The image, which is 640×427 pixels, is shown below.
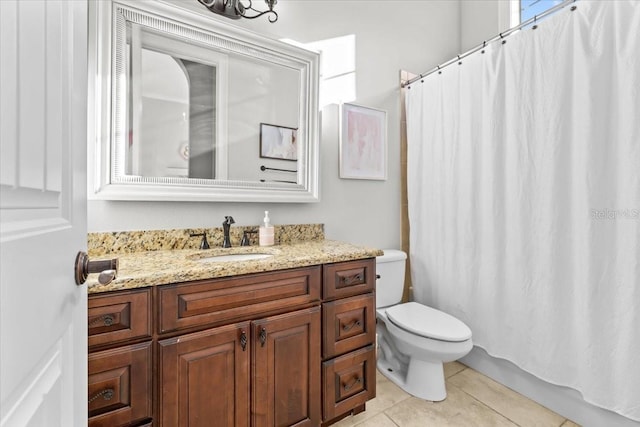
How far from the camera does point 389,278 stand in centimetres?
195

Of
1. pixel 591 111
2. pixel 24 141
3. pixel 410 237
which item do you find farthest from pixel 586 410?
pixel 24 141

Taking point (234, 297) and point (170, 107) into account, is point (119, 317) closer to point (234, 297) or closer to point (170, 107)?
point (234, 297)

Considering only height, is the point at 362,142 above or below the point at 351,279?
above

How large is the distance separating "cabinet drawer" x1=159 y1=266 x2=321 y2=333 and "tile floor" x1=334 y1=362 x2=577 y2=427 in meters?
0.80

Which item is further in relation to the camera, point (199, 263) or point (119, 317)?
point (199, 263)

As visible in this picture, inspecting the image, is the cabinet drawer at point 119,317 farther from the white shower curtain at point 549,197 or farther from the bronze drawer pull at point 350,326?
the white shower curtain at point 549,197

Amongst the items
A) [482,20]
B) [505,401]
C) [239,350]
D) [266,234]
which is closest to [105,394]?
[239,350]

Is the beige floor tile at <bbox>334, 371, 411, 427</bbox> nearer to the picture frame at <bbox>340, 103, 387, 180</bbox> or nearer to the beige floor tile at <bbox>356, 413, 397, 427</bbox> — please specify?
the beige floor tile at <bbox>356, 413, 397, 427</bbox>

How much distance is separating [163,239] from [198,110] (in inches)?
25.7

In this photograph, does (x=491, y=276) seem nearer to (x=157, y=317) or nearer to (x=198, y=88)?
(x=157, y=317)

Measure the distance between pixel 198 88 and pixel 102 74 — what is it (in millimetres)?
384

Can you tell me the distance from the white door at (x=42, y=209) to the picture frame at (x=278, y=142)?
3.58 feet

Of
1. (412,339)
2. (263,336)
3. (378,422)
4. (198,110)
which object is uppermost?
(198,110)

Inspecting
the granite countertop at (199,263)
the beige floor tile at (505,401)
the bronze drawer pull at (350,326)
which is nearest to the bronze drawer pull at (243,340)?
the granite countertop at (199,263)
